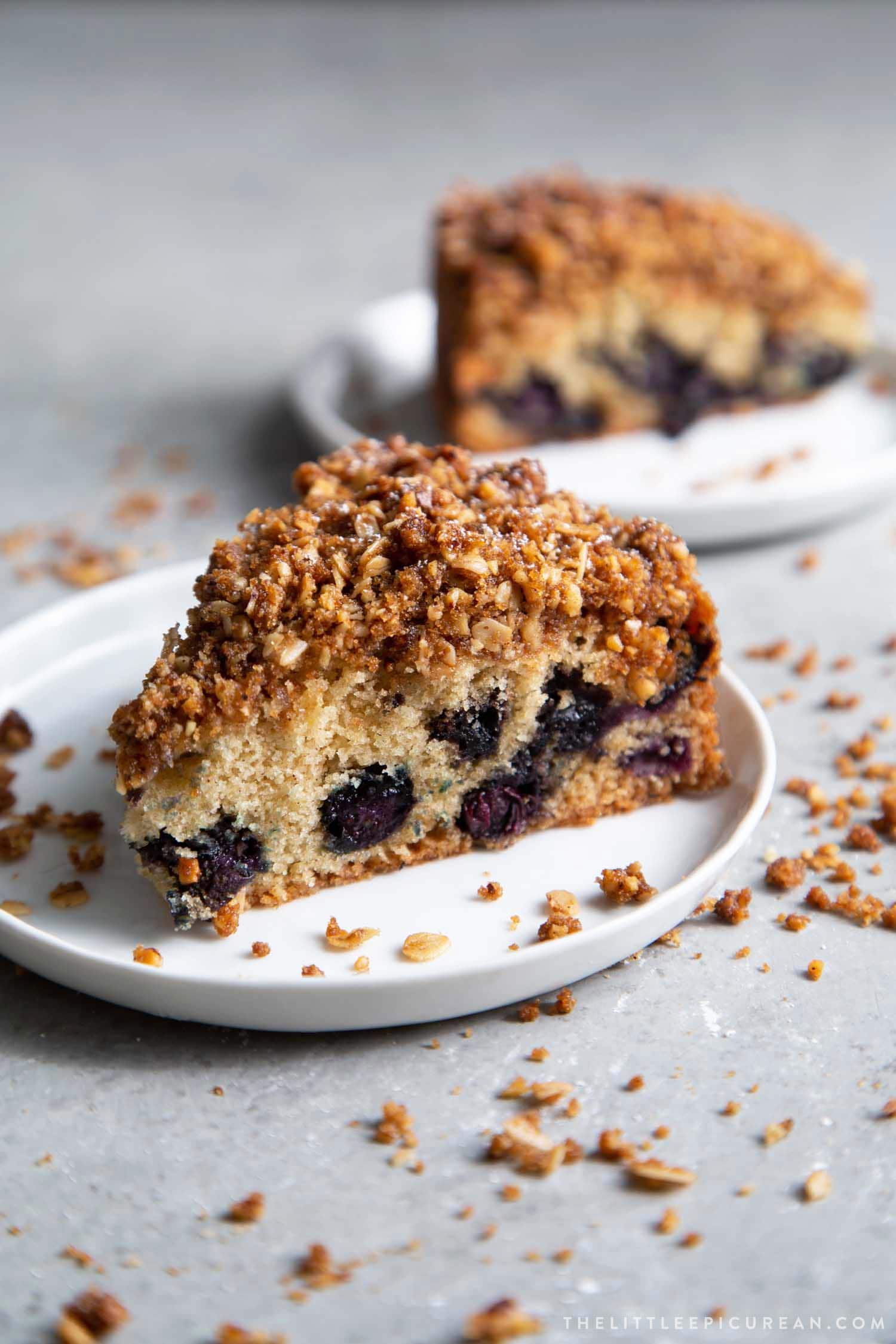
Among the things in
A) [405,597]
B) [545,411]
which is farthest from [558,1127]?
[545,411]

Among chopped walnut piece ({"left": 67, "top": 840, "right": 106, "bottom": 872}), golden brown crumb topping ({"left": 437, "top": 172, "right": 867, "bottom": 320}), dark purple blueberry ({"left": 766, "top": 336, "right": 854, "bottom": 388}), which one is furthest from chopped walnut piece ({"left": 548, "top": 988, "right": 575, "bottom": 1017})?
dark purple blueberry ({"left": 766, "top": 336, "right": 854, "bottom": 388})

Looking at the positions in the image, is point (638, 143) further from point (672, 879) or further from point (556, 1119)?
point (556, 1119)

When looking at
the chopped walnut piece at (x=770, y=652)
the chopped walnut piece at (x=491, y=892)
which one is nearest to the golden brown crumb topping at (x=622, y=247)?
the chopped walnut piece at (x=770, y=652)

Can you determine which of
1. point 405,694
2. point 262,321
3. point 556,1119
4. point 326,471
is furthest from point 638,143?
point 556,1119

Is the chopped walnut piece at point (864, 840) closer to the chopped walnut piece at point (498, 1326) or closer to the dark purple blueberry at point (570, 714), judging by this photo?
the dark purple blueberry at point (570, 714)

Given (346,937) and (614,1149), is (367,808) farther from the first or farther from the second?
(614,1149)
